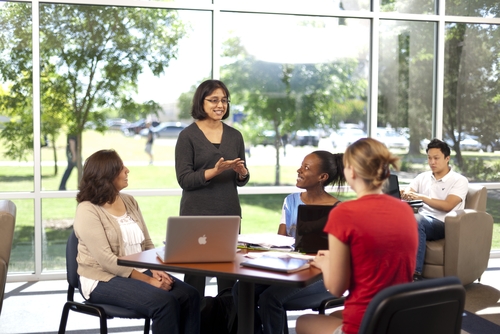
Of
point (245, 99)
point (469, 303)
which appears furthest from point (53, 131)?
point (469, 303)

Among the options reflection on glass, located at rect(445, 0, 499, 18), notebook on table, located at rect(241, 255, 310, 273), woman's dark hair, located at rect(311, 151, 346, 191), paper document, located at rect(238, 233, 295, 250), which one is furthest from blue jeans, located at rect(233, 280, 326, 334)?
reflection on glass, located at rect(445, 0, 499, 18)

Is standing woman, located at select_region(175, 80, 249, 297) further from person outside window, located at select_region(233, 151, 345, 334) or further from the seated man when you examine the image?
the seated man

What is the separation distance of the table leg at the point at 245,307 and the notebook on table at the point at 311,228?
302 millimetres

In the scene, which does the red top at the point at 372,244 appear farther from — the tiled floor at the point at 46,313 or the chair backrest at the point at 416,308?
the tiled floor at the point at 46,313

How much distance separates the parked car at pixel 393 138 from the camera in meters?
6.68

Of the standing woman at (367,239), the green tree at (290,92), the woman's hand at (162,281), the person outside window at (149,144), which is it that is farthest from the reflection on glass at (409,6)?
the standing woman at (367,239)

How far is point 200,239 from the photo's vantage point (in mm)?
2727

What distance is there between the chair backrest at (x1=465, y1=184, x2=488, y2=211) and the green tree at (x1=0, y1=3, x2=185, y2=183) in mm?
3043

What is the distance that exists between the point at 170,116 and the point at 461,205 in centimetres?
282

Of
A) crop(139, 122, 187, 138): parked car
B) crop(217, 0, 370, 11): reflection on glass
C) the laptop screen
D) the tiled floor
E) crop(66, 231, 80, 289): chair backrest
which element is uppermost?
crop(217, 0, 370, 11): reflection on glass

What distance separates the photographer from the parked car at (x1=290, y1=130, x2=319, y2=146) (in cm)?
638

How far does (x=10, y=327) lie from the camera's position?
14.3 ft

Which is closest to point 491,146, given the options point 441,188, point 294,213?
point 441,188

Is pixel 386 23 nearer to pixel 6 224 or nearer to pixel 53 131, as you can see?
pixel 53 131
